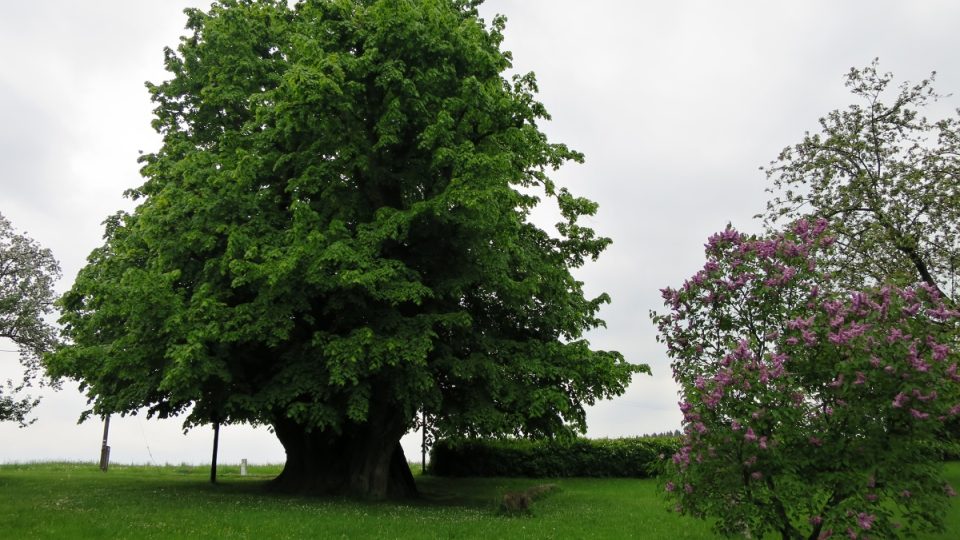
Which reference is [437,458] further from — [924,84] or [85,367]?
[924,84]

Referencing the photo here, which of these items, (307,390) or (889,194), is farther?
(889,194)

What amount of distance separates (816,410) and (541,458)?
23.4 m

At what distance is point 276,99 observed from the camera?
2052 centimetres

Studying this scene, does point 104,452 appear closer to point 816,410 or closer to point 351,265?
point 351,265

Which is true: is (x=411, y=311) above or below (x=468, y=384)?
above

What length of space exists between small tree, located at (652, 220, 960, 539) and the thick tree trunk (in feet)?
38.5

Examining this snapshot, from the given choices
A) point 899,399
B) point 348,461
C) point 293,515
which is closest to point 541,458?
point 348,461

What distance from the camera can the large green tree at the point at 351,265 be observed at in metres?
17.9

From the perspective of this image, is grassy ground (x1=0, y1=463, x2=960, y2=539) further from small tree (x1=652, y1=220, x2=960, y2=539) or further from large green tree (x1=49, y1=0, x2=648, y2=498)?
small tree (x1=652, y1=220, x2=960, y2=539)

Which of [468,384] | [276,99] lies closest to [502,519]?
[468,384]

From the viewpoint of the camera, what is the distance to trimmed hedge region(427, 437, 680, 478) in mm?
32594

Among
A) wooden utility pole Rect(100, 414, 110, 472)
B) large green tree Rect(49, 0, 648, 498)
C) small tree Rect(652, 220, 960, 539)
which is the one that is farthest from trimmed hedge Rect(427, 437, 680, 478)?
small tree Rect(652, 220, 960, 539)

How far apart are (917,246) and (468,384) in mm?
15450

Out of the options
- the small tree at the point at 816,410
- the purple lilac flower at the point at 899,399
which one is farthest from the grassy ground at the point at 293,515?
the purple lilac flower at the point at 899,399
